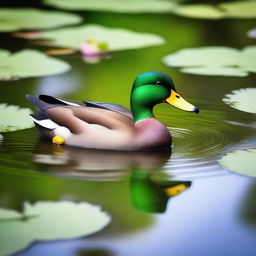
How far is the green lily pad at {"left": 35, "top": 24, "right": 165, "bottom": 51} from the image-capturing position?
6438mm

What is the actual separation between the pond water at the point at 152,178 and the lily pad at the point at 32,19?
5.29 feet

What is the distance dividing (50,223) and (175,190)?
66 cm

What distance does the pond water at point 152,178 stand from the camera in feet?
10.4

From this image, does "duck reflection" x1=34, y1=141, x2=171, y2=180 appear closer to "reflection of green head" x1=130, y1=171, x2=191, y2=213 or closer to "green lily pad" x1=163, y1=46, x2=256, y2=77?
"reflection of green head" x1=130, y1=171, x2=191, y2=213

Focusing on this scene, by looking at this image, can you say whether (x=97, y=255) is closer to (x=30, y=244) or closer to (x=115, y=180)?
(x=30, y=244)

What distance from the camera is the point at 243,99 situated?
5.00m

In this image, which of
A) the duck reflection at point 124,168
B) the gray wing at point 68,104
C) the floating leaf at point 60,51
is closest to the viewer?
the duck reflection at point 124,168

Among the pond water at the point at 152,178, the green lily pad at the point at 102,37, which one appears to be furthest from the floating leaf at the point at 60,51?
the pond water at the point at 152,178

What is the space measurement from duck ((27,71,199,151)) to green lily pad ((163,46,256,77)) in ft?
4.72

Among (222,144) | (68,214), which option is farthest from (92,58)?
(68,214)

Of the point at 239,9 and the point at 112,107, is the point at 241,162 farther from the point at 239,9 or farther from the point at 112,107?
the point at 239,9

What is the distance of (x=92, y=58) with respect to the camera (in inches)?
245

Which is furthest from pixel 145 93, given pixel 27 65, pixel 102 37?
pixel 102 37

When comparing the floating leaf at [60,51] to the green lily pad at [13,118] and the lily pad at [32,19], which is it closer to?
Result: the lily pad at [32,19]
